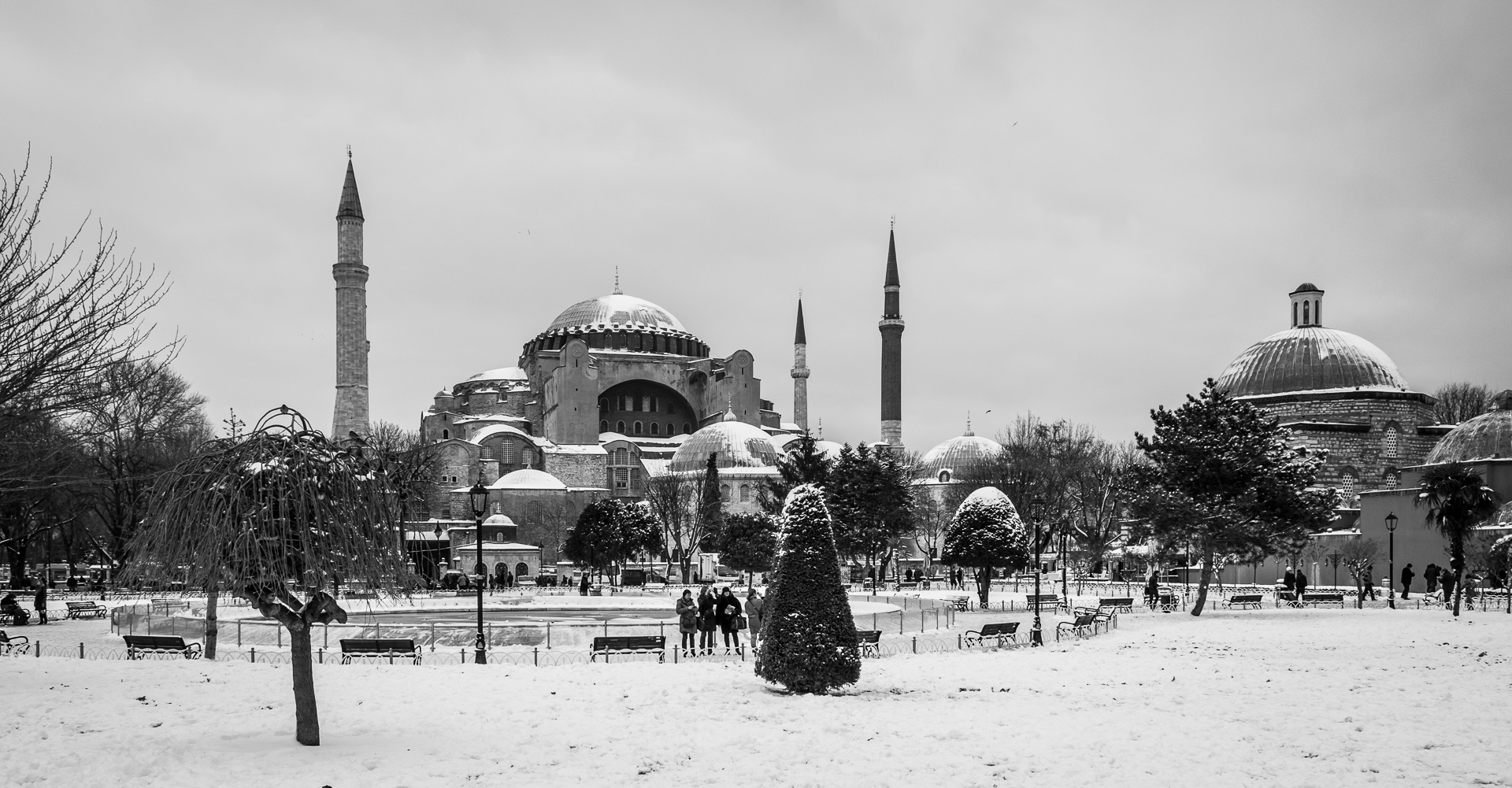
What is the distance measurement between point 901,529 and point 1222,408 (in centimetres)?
1573

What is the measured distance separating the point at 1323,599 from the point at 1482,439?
15459 millimetres

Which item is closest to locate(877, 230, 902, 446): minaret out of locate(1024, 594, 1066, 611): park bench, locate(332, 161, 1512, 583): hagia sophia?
locate(332, 161, 1512, 583): hagia sophia

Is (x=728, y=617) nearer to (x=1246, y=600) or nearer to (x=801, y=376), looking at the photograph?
(x=1246, y=600)

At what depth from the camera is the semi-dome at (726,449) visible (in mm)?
60375

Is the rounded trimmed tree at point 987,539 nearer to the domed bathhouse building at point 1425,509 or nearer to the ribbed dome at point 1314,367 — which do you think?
the domed bathhouse building at point 1425,509

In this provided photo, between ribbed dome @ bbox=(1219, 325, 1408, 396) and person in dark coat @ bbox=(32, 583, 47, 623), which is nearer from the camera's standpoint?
person in dark coat @ bbox=(32, 583, 47, 623)

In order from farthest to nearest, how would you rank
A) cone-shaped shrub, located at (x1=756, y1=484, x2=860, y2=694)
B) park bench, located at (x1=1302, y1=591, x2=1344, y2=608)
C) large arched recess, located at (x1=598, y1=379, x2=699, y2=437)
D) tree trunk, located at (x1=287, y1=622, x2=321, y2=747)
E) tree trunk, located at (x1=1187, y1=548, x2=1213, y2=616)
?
large arched recess, located at (x1=598, y1=379, x2=699, y2=437) → park bench, located at (x1=1302, y1=591, x2=1344, y2=608) → tree trunk, located at (x1=1187, y1=548, x2=1213, y2=616) → cone-shaped shrub, located at (x1=756, y1=484, x2=860, y2=694) → tree trunk, located at (x1=287, y1=622, x2=321, y2=747)

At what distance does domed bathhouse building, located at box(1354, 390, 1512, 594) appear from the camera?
106 feet

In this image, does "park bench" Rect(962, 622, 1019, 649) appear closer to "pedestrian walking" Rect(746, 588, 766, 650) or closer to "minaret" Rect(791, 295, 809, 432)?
"pedestrian walking" Rect(746, 588, 766, 650)

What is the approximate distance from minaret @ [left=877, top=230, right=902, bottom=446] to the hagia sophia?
89mm

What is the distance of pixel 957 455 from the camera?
66312 mm

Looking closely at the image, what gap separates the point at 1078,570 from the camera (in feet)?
138

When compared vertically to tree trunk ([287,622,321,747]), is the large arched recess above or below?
above

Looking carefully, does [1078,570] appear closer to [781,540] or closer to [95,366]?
[781,540]
